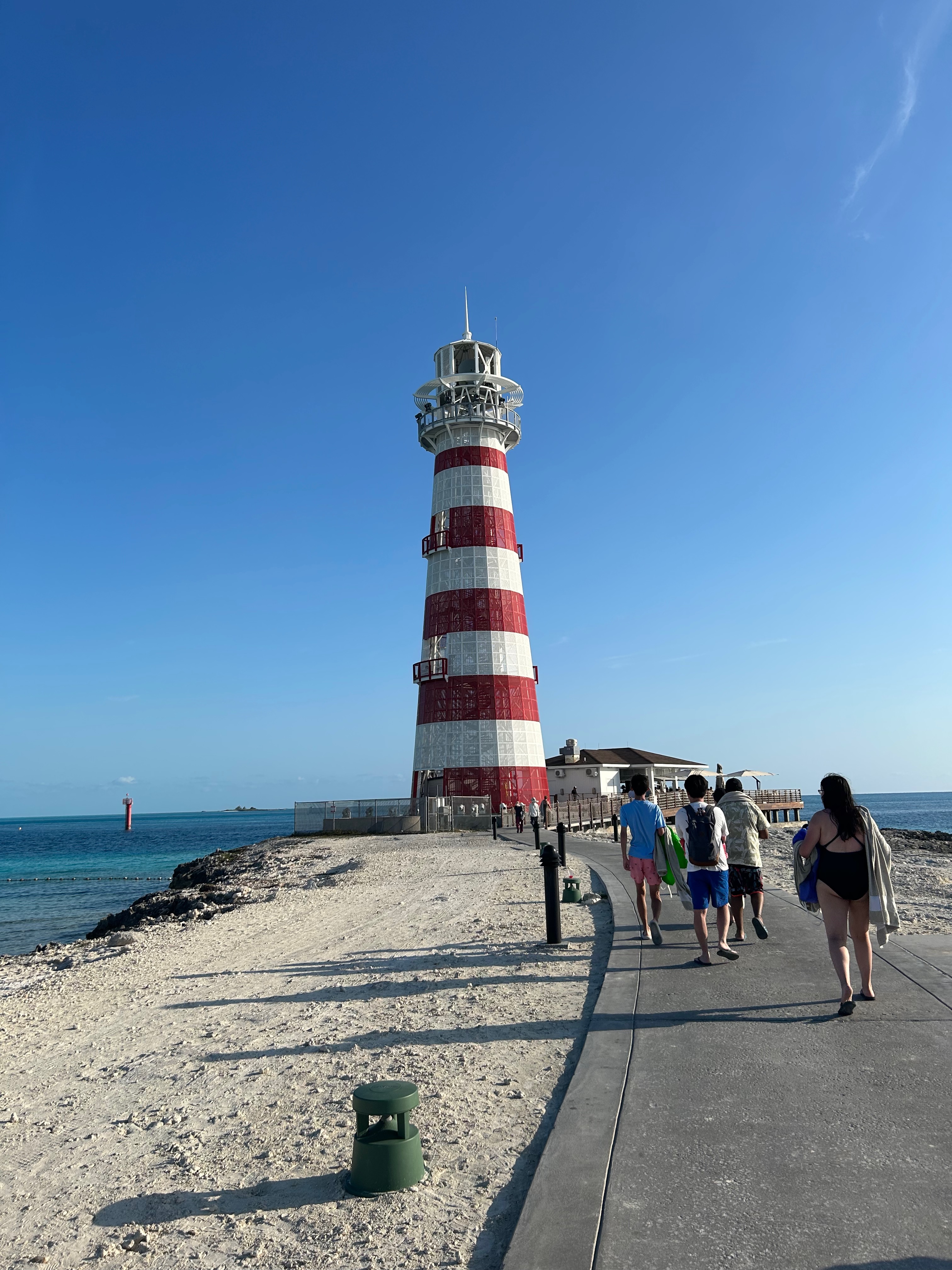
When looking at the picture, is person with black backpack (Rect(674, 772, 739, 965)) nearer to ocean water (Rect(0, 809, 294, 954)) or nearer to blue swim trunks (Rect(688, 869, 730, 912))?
blue swim trunks (Rect(688, 869, 730, 912))

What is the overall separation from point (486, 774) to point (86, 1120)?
91.1ft

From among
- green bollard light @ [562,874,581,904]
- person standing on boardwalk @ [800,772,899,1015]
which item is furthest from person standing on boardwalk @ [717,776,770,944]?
green bollard light @ [562,874,581,904]

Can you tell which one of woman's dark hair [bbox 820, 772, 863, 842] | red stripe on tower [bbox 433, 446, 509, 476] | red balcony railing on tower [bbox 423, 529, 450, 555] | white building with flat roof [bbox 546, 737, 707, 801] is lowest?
woman's dark hair [bbox 820, 772, 863, 842]

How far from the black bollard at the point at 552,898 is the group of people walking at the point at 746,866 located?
2.89 feet

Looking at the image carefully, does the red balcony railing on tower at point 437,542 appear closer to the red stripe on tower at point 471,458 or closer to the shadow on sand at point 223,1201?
the red stripe on tower at point 471,458

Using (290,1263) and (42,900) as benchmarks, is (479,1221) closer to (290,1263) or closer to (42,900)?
(290,1263)

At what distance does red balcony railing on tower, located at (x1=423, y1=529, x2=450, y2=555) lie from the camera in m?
34.9

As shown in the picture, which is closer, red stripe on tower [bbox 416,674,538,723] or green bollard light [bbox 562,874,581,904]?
green bollard light [bbox 562,874,581,904]

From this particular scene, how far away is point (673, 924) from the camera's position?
1030cm

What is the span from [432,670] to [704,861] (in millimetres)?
26432

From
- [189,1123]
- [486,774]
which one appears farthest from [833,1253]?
[486,774]

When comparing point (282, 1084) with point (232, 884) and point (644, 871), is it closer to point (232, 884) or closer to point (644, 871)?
point (644, 871)

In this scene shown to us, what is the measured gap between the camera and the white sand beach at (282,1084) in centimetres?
369

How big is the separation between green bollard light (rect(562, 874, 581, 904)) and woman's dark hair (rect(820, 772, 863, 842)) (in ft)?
23.1
